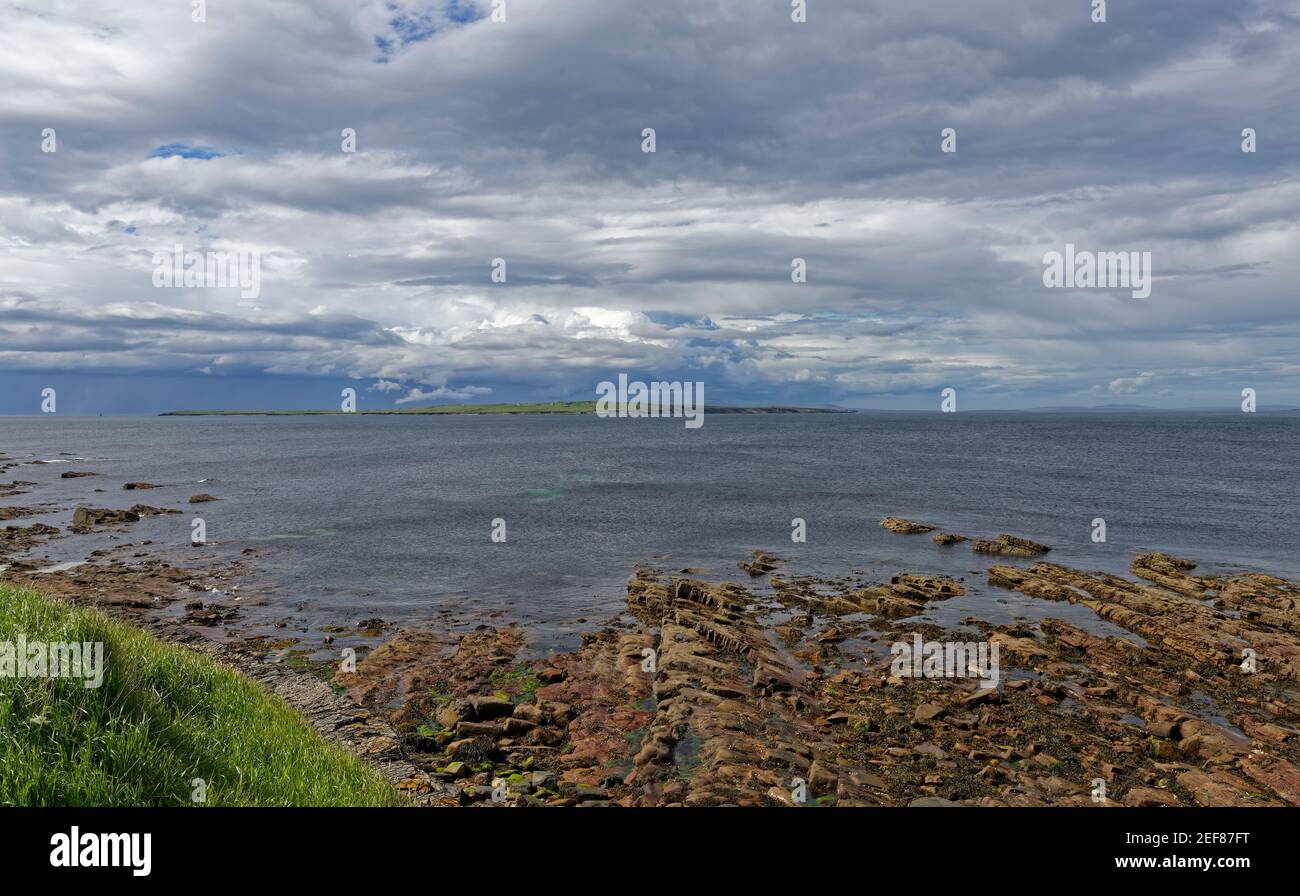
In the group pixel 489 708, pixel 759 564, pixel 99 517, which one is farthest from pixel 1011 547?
pixel 99 517

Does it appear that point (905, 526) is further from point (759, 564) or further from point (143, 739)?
point (143, 739)

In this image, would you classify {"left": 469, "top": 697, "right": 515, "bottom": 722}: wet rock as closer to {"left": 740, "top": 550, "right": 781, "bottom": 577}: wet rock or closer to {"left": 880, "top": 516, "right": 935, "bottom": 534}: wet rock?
{"left": 740, "top": 550, "right": 781, "bottom": 577}: wet rock

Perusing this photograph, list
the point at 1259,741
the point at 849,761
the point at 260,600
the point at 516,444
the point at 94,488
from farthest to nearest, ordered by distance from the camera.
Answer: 1. the point at 516,444
2. the point at 94,488
3. the point at 260,600
4. the point at 1259,741
5. the point at 849,761

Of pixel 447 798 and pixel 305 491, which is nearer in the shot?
pixel 447 798

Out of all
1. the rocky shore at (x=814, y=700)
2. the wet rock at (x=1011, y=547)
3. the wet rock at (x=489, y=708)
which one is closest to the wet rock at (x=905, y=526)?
the wet rock at (x=1011, y=547)

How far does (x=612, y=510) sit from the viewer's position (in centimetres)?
6781

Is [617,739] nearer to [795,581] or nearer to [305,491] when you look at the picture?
[795,581]

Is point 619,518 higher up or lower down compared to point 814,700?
higher up

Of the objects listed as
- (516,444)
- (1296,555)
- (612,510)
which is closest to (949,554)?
(1296,555)

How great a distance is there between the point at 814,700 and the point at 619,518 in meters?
41.2

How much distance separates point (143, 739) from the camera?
10.1m

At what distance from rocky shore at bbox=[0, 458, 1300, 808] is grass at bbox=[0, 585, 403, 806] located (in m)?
3.57

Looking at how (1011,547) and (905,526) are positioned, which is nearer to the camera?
(1011,547)

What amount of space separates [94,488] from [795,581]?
80.4 metres
